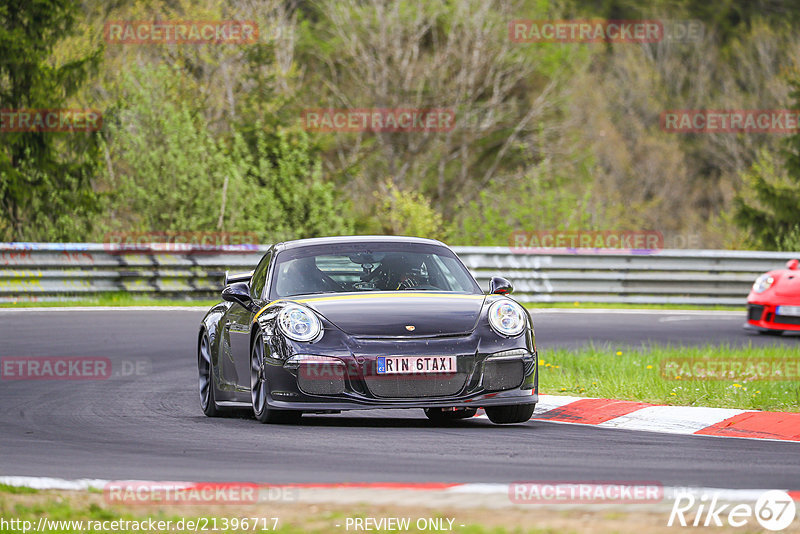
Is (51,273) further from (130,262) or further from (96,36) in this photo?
(96,36)

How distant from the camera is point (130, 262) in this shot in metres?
20.5

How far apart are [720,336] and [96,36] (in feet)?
80.6

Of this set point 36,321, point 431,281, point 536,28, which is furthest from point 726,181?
point 431,281

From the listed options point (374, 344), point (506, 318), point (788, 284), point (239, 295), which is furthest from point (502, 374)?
point (788, 284)

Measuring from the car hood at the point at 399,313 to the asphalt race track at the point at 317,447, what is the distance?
62 cm

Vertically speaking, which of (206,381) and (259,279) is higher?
(259,279)

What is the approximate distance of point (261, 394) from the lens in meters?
8.86

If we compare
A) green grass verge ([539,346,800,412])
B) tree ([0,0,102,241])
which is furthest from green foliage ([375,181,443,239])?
green grass verge ([539,346,800,412])

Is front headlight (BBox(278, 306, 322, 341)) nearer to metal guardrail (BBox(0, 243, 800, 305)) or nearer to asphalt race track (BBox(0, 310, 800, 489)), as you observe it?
asphalt race track (BBox(0, 310, 800, 489))

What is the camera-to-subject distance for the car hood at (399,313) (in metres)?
8.53

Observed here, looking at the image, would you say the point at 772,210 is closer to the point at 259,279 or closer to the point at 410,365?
the point at 259,279

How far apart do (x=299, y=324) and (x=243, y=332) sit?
97 cm

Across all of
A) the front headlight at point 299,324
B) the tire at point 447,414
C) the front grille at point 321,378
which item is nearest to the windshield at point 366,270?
the front headlight at point 299,324

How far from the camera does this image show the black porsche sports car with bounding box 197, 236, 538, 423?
332 inches
